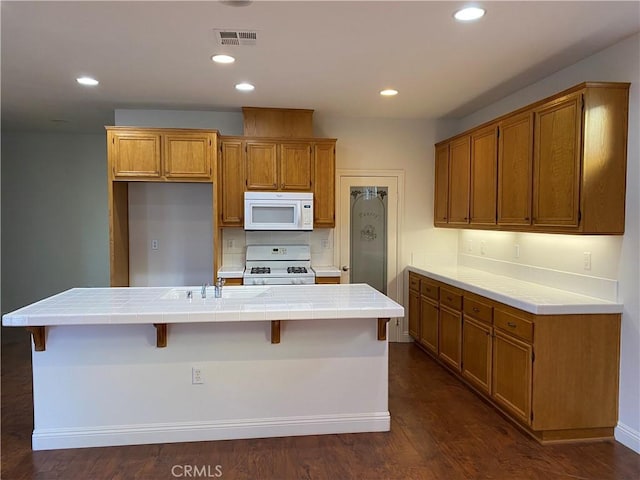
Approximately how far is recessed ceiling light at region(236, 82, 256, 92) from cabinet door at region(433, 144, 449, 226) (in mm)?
2234

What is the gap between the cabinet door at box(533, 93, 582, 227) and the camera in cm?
282

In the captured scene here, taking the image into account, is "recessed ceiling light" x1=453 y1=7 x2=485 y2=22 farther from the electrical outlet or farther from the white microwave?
the electrical outlet

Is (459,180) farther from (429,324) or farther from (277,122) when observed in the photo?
(277,122)

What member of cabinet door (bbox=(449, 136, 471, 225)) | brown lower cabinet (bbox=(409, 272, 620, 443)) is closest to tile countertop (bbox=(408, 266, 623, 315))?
brown lower cabinet (bbox=(409, 272, 620, 443))

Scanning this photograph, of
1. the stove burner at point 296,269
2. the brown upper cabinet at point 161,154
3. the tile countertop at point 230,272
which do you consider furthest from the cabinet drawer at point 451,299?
the brown upper cabinet at point 161,154

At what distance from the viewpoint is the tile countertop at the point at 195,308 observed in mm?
2502

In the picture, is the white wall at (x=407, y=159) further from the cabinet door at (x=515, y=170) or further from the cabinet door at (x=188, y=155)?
the cabinet door at (x=515, y=170)

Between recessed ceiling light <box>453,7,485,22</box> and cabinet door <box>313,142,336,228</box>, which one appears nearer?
recessed ceiling light <box>453,7,485,22</box>

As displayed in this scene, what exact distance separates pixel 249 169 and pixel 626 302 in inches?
135

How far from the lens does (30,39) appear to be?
110 inches

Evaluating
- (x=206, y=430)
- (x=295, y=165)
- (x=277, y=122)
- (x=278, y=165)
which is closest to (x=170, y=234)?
(x=278, y=165)

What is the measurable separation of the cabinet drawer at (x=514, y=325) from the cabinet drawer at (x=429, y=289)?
108cm

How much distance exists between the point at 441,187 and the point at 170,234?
314 centimetres

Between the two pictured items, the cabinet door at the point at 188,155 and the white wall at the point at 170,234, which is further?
A: the white wall at the point at 170,234
